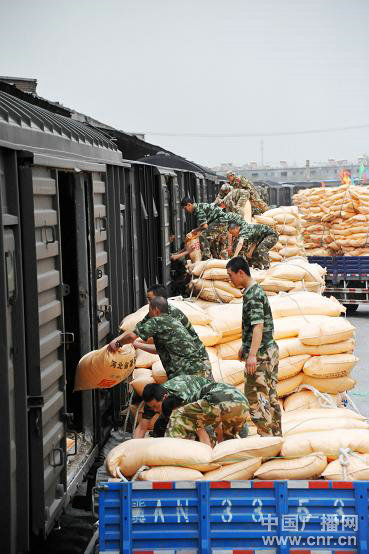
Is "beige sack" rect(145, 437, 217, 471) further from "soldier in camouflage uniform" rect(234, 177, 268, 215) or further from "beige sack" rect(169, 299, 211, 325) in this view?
"soldier in camouflage uniform" rect(234, 177, 268, 215)

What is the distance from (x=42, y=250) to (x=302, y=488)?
1875mm

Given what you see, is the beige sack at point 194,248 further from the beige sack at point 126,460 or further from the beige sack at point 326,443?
the beige sack at point 126,460

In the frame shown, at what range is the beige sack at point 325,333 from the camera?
8000mm

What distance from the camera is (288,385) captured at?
783 centimetres

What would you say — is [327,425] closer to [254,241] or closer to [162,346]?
[162,346]

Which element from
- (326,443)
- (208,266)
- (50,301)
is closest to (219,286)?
(208,266)

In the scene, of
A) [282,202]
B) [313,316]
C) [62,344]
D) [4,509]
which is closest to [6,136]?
[62,344]

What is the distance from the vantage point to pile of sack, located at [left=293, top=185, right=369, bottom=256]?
64.6 feet

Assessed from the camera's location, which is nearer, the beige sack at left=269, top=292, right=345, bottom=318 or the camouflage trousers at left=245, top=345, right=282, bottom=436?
the camouflage trousers at left=245, top=345, right=282, bottom=436

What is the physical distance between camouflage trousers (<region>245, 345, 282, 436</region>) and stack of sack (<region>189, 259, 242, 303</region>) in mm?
3419

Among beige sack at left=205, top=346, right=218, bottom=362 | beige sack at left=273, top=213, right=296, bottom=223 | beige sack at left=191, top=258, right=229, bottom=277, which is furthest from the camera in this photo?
beige sack at left=273, top=213, right=296, bottom=223


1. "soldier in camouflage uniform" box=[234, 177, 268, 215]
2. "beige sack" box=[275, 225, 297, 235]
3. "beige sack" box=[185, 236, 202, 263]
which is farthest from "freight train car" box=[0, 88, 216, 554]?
"beige sack" box=[275, 225, 297, 235]

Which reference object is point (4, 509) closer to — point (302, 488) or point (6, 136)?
point (302, 488)

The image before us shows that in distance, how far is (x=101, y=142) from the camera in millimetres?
8336
